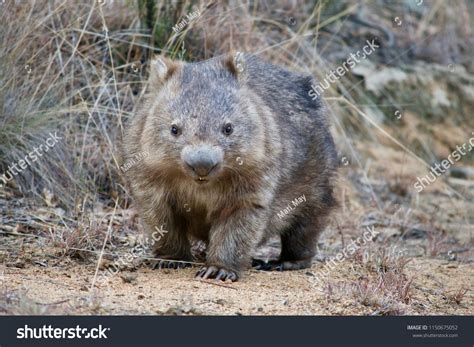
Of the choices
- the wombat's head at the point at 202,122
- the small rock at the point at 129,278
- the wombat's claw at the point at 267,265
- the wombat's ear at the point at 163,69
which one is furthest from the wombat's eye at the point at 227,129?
the wombat's claw at the point at 267,265

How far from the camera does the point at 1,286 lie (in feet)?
18.3

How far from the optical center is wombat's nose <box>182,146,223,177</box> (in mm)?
5699

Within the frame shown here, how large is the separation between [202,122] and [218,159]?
314mm

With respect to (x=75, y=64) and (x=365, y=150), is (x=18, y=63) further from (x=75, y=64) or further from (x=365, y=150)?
(x=365, y=150)

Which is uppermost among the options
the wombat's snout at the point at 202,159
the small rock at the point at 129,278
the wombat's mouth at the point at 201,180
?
the wombat's snout at the point at 202,159

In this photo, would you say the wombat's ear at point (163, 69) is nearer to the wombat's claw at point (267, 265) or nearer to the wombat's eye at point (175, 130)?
the wombat's eye at point (175, 130)

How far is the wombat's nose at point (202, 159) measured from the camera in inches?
224

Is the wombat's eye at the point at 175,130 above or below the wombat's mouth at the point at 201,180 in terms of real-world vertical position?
above

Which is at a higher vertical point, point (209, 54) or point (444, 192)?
point (209, 54)

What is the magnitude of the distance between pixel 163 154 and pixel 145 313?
1.32 m

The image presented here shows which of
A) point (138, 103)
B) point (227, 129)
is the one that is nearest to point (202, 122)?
point (227, 129)

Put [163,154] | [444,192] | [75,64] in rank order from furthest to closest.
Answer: [444,192] → [75,64] → [163,154]

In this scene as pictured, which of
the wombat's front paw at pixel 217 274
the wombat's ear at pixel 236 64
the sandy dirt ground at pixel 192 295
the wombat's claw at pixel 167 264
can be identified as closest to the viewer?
the sandy dirt ground at pixel 192 295

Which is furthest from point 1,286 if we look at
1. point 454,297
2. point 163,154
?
point 454,297
